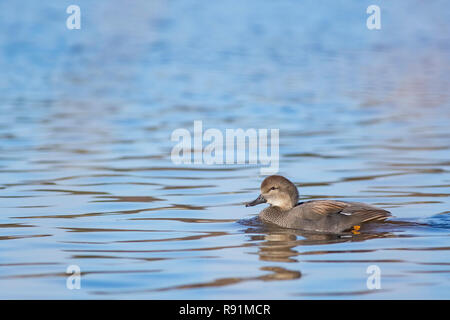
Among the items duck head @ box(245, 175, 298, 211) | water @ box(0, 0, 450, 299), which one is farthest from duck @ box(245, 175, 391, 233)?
water @ box(0, 0, 450, 299)

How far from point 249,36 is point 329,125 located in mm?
19673

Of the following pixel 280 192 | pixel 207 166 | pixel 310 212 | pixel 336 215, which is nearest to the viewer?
pixel 336 215

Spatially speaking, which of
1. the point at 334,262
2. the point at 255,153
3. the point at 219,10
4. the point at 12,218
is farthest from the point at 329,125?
the point at 219,10

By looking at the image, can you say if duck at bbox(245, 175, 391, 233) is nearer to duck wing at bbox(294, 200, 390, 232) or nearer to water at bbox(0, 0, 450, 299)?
duck wing at bbox(294, 200, 390, 232)

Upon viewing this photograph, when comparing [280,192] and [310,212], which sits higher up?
[280,192]

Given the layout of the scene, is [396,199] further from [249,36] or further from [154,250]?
[249,36]

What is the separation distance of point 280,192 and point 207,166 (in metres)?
4.19

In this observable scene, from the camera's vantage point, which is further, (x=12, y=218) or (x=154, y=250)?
(x=12, y=218)

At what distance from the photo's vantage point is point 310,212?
1069 centimetres

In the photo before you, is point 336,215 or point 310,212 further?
point 310,212

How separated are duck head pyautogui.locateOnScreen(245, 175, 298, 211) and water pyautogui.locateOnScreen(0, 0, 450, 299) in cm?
37

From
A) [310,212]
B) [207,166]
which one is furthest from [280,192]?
[207,166]

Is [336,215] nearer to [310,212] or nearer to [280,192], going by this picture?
[310,212]

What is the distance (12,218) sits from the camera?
1136cm
